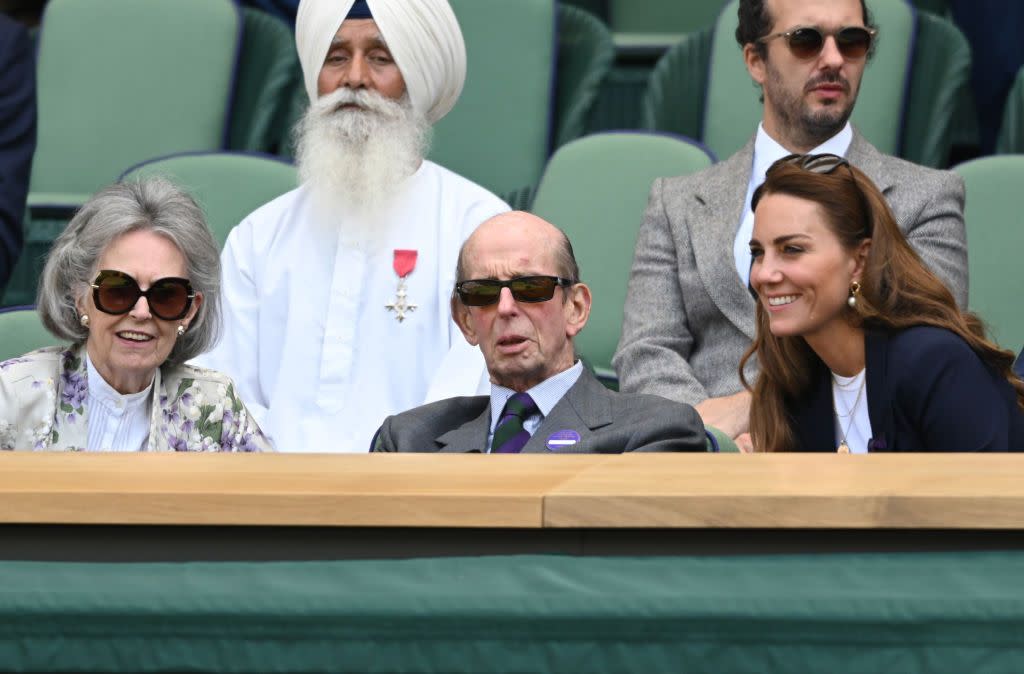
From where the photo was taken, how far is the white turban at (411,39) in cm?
403

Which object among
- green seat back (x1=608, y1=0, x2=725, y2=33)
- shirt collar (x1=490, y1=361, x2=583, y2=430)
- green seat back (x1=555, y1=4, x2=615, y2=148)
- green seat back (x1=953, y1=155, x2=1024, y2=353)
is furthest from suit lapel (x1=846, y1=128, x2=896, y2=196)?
green seat back (x1=608, y1=0, x2=725, y2=33)

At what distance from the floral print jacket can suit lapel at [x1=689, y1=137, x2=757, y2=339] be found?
43.8 inches

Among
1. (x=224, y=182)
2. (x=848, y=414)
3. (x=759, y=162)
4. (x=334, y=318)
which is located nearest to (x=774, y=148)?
(x=759, y=162)

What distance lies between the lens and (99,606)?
4.94 ft

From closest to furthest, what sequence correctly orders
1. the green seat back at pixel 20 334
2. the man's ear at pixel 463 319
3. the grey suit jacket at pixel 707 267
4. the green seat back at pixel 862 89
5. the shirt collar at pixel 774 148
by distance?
the man's ear at pixel 463 319, the green seat back at pixel 20 334, the grey suit jacket at pixel 707 267, the shirt collar at pixel 774 148, the green seat back at pixel 862 89

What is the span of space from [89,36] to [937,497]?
4068 mm

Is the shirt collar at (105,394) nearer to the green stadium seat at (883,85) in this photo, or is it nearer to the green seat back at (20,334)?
the green seat back at (20,334)

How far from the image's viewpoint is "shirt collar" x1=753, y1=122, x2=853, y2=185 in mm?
3654

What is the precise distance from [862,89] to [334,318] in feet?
5.38

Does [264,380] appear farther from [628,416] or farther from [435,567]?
A: [435,567]

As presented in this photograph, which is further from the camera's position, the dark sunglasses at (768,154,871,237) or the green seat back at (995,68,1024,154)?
the green seat back at (995,68,1024,154)

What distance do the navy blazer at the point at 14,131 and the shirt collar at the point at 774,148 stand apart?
1897 mm

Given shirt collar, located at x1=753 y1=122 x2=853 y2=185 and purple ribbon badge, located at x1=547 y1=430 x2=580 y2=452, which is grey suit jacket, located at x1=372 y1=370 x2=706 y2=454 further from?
shirt collar, located at x1=753 y1=122 x2=853 y2=185

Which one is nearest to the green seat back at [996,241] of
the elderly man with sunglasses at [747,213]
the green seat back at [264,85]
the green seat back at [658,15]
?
the elderly man with sunglasses at [747,213]
